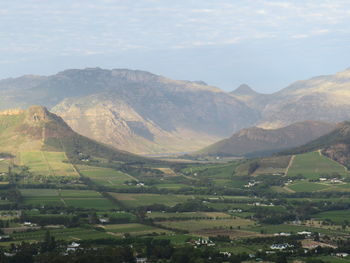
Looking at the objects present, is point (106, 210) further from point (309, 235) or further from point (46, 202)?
point (309, 235)

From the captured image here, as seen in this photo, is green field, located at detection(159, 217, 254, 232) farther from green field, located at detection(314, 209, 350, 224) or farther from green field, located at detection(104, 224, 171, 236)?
green field, located at detection(314, 209, 350, 224)

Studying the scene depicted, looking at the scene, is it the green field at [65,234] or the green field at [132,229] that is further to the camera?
the green field at [132,229]

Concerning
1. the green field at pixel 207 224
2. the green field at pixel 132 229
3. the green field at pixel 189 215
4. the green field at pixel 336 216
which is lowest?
the green field at pixel 336 216

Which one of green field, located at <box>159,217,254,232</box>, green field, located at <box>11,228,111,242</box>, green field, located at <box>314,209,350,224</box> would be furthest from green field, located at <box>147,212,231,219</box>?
green field, located at <box>11,228,111,242</box>

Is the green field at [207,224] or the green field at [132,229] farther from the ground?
the green field at [132,229]

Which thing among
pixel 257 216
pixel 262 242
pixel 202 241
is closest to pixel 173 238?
pixel 202 241

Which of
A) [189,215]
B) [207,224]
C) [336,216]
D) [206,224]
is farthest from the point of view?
[189,215]

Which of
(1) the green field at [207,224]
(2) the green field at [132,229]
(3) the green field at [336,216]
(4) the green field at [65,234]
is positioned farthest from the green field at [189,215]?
(4) the green field at [65,234]

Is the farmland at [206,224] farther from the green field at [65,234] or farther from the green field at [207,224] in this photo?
the green field at [65,234]

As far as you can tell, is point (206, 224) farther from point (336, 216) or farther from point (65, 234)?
point (336, 216)

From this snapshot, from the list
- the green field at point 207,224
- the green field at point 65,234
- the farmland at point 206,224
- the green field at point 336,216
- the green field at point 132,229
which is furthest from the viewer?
the green field at point 336,216

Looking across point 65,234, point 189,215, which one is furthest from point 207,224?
point 65,234
